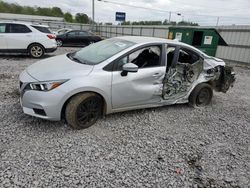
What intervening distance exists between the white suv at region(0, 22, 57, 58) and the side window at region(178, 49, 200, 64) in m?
6.65

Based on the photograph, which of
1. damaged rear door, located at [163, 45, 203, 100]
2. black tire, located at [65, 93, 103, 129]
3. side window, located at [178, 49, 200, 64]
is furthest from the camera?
side window, located at [178, 49, 200, 64]

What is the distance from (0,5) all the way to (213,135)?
3023 inches

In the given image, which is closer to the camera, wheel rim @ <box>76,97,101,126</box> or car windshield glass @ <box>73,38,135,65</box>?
wheel rim @ <box>76,97,101,126</box>

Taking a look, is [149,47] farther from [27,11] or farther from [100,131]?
[27,11]

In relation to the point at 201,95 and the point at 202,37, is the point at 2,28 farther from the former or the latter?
the point at 202,37

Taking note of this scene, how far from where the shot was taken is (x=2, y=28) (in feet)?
26.8

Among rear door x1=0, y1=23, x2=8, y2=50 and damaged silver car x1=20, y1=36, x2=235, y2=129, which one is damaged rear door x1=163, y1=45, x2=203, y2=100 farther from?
rear door x1=0, y1=23, x2=8, y2=50

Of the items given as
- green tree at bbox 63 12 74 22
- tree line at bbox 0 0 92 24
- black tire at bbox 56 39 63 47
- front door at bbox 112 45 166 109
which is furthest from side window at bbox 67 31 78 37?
green tree at bbox 63 12 74 22

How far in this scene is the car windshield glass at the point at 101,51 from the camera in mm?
3429

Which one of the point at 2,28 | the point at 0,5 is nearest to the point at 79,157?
the point at 2,28

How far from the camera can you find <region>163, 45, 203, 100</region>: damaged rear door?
155 inches

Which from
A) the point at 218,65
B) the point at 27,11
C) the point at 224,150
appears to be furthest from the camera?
the point at 27,11

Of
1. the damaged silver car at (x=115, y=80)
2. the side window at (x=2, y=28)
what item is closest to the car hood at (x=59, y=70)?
the damaged silver car at (x=115, y=80)

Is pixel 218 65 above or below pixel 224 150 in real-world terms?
above
